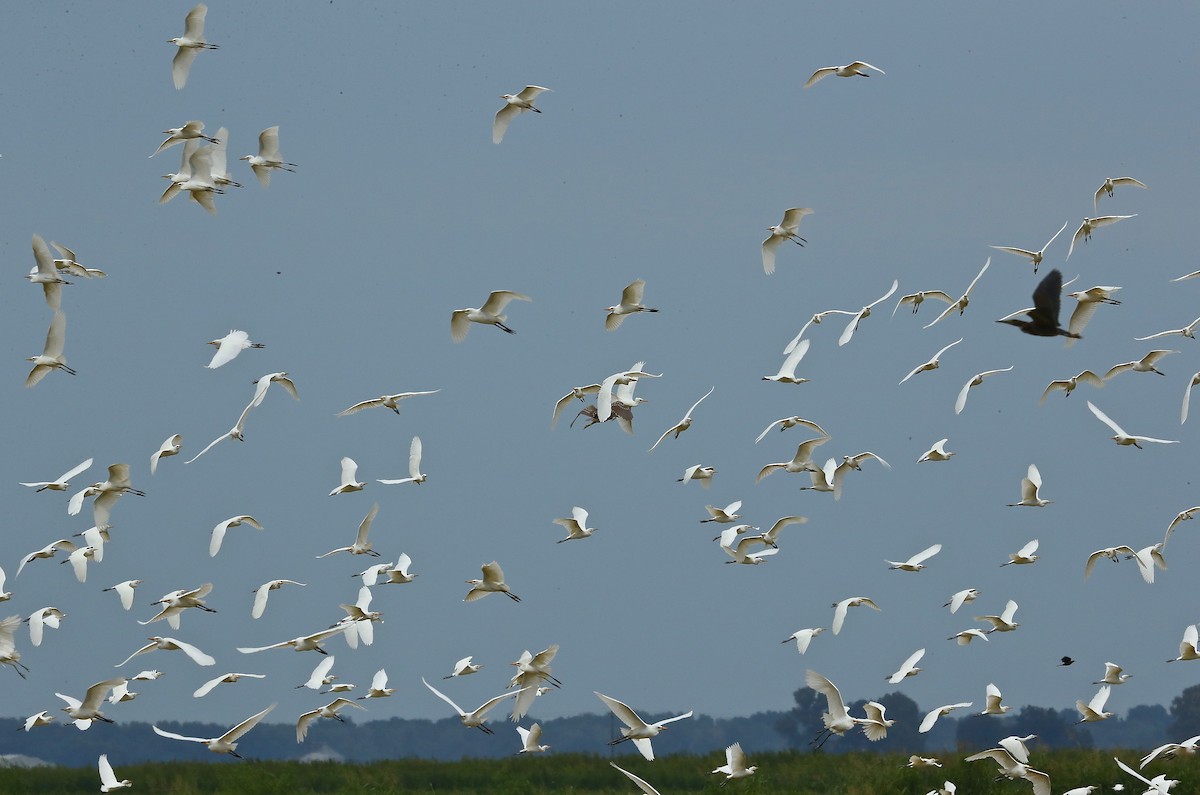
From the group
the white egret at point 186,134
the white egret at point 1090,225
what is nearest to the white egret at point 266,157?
the white egret at point 186,134

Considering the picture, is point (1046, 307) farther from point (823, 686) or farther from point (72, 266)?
point (72, 266)

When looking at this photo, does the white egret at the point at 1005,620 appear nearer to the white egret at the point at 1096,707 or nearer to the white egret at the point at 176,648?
the white egret at the point at 1096,707

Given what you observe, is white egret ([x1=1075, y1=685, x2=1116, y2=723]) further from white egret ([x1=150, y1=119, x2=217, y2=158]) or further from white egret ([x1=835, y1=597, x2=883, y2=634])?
white egret ([x1=150, y1=119, x2=217, y2=158])

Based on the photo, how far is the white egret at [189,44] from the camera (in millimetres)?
27094

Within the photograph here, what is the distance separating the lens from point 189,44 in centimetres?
2727

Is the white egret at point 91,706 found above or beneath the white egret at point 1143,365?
beneath

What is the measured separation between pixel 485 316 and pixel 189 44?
633 cm

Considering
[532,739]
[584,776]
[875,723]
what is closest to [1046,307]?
[875,723]

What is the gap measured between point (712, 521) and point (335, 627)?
7.05 meters

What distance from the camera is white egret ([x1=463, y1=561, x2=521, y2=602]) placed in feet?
78.6

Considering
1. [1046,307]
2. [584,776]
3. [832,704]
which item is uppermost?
[1046,307]

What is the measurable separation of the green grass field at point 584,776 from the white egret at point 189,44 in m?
11.5

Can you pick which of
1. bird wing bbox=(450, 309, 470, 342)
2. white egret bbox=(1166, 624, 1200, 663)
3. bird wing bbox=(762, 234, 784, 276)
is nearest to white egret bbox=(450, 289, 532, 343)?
bird wing bbox=(450, 309, 470, 342)

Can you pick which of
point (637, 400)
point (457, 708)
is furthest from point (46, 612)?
point (637, 400)
